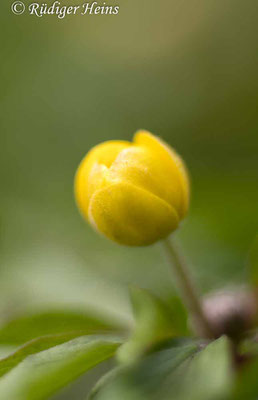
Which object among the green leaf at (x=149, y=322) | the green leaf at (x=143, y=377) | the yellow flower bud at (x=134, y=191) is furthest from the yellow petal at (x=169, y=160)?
the green leaf at (x=143, y=377)

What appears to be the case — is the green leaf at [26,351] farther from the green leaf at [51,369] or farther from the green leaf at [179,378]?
the green leaf at [179,378]

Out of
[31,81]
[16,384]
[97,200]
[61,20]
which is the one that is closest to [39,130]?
[31,81]

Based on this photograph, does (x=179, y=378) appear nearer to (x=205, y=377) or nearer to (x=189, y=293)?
(x=205, y=377)

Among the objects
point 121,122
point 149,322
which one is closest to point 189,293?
point 149,322

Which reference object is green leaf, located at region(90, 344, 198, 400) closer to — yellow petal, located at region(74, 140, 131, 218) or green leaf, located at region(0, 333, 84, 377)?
green leaf, located at region(0, 333, 84, 377)

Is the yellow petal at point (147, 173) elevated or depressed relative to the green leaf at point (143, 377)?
elevated

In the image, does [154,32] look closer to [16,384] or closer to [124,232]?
[124,232]
